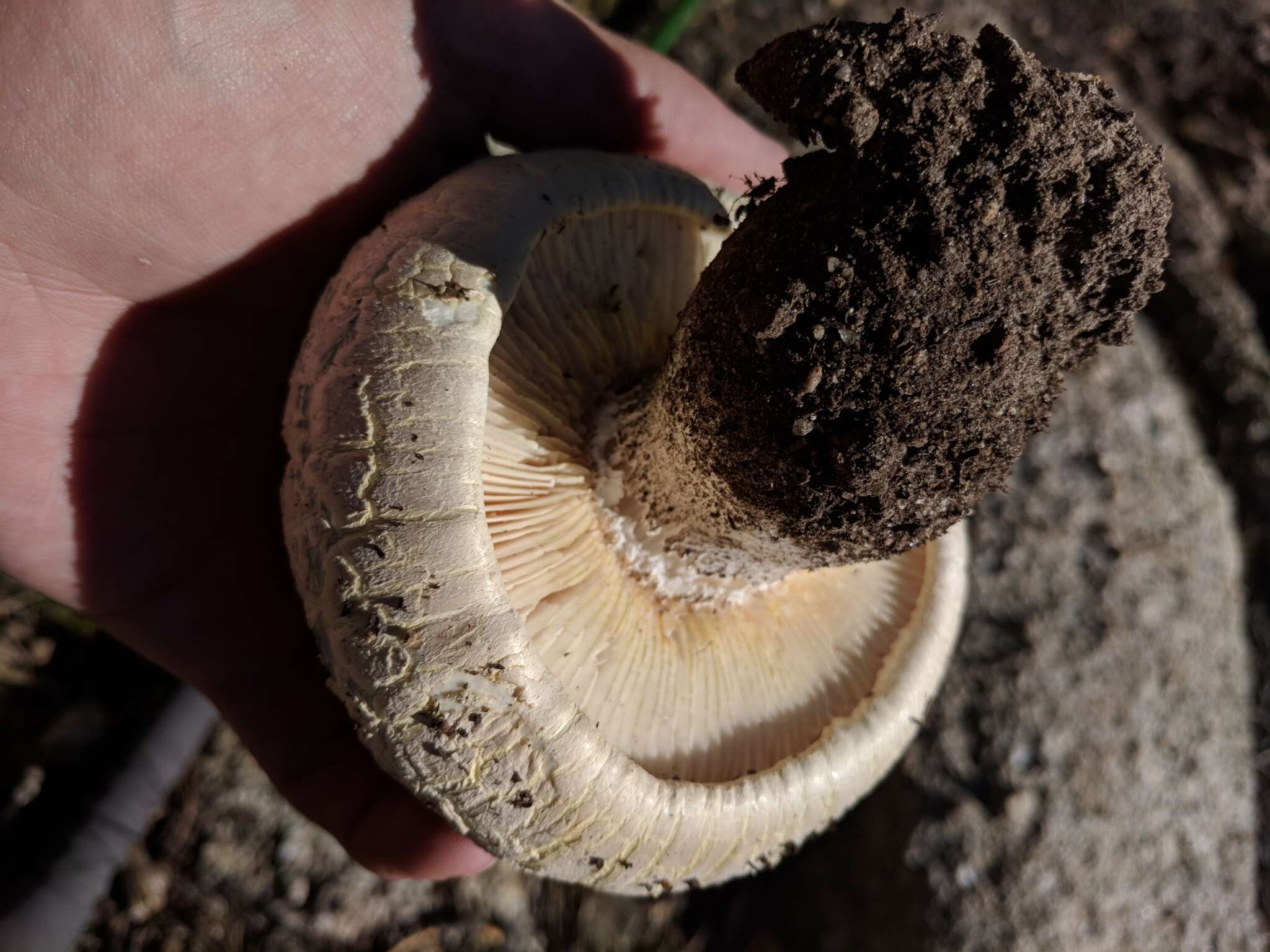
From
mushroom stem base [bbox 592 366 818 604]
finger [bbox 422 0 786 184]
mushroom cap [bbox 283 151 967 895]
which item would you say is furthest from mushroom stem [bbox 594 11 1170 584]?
finger [bbox 422 0 786 184]

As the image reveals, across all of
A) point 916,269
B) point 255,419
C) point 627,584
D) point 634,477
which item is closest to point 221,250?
point 255,419

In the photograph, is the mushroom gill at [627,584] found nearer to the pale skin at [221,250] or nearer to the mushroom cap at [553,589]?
the mushroom cap at [553,589]

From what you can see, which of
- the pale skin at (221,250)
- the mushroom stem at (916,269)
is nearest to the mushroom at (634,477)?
the mushroom stem at (916,269)

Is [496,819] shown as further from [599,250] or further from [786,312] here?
→ [599,250]

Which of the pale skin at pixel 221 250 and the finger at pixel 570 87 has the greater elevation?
the finger at pixel 570 87

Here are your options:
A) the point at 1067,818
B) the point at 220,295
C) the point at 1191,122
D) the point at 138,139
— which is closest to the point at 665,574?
the point at 220,295
